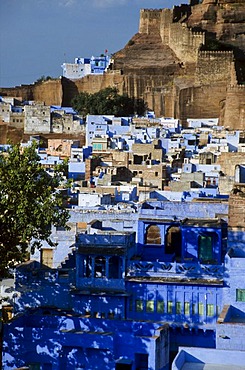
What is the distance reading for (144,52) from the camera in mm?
71188

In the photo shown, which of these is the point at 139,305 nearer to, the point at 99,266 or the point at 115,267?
the point at 115,267

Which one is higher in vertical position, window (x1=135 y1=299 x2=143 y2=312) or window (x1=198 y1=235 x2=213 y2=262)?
window (x1=198 y1=235 x2=213 y2=262)

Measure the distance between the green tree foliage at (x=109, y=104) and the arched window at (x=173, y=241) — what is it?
4041 centimetres

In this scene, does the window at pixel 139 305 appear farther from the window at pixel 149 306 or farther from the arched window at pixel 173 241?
the arched window at pixel 173 241

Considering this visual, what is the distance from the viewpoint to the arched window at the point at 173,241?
2572 centimetres

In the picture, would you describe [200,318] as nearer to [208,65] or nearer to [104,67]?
[208,65]

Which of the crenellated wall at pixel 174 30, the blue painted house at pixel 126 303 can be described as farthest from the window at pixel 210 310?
the crenellated wall at pixel 174 30

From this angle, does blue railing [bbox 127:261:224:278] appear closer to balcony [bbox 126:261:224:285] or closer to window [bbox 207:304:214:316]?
balcony [bbox 126:261:224:285]

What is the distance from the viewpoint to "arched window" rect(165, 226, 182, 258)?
25.7 meters

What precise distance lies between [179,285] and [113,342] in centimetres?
245

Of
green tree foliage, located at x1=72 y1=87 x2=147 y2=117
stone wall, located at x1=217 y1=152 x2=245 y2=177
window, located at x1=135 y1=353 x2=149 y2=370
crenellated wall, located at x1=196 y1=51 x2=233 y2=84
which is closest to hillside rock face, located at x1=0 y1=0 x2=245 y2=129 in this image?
crenellated wall, located at x1=196 y1=51 x2=233 y2=84

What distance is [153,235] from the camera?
2650cm

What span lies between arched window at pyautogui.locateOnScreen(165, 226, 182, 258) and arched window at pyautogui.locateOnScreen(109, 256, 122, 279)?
7.08ft

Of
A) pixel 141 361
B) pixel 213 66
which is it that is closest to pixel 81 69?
pixel 213 66
